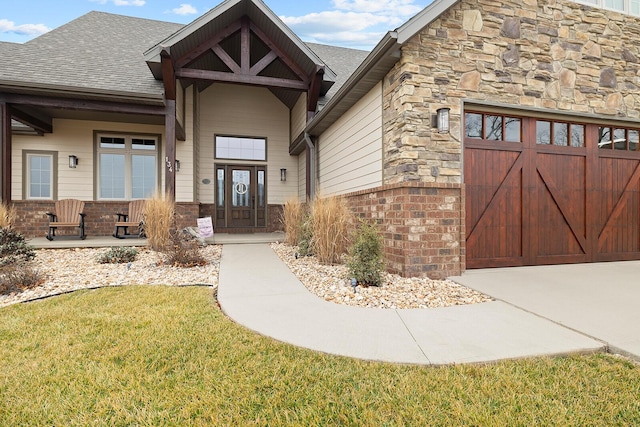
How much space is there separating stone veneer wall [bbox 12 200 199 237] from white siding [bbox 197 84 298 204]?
4.39 ft

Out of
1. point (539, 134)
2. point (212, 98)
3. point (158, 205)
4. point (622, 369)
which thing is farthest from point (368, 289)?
point (212, 98)

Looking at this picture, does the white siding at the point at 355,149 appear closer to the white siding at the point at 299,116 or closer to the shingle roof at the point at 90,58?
the white siding at the point at 299,116

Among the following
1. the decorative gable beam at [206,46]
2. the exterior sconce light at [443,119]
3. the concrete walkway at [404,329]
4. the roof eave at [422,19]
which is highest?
the decorative gable beam at [206,46]

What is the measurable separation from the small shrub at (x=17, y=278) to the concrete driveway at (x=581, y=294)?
522 centimetres

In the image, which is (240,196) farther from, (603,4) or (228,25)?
(603,4)

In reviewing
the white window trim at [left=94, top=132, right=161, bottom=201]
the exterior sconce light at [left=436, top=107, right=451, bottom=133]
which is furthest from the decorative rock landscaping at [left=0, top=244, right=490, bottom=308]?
the white window trim at [left=94, top=132, right=161, bottom=201]

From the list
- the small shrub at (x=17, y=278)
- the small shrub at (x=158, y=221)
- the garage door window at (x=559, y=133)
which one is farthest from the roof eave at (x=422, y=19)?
the small shrub at (x=17, y=278)

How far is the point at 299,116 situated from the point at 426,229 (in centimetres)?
650

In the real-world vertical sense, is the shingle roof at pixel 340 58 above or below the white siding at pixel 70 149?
above

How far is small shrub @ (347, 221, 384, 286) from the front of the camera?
383 centimetres

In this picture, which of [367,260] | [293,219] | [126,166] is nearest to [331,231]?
[367,260]

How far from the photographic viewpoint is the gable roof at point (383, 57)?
407cm

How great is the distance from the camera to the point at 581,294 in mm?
3490

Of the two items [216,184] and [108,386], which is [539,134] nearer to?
[108,386]
